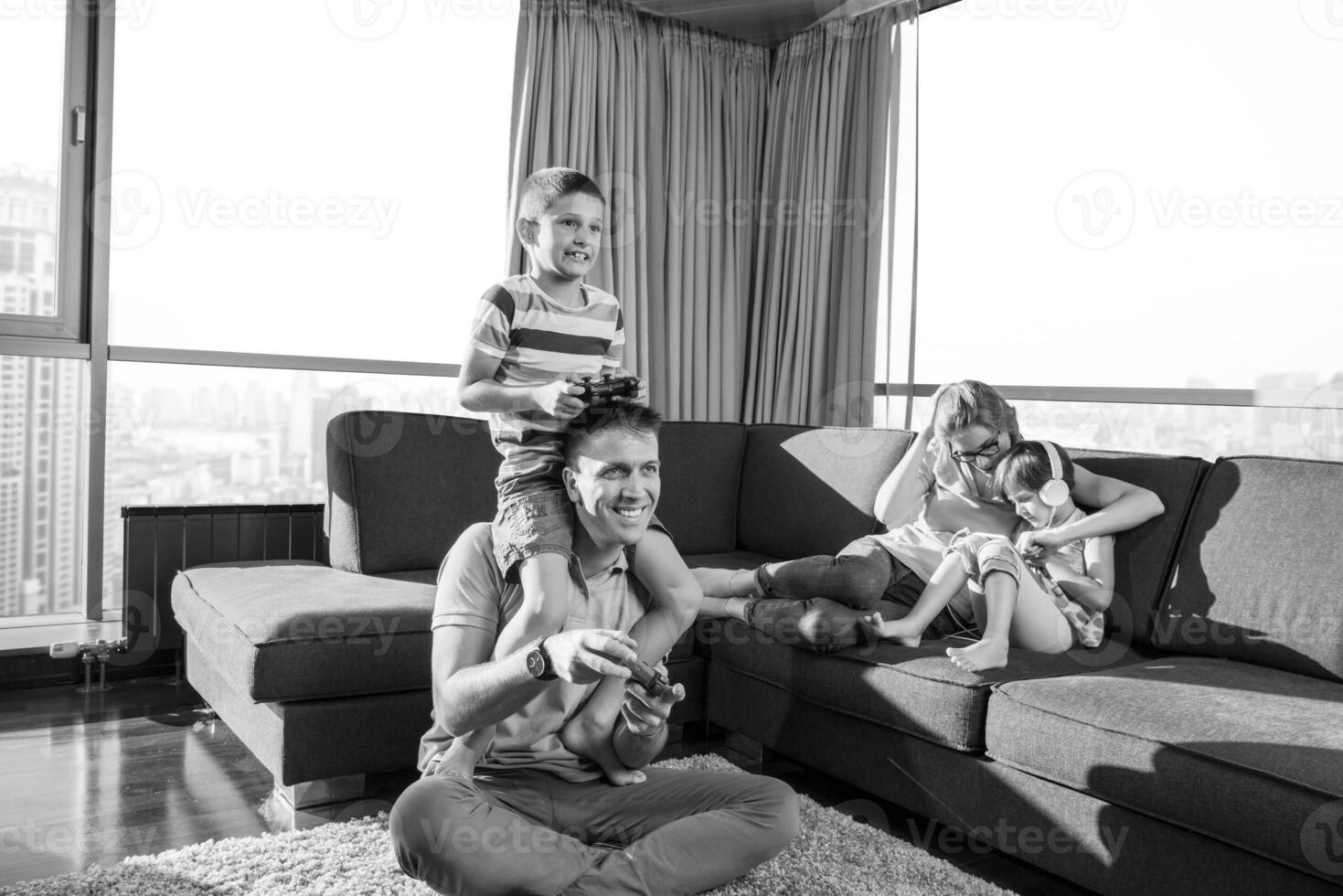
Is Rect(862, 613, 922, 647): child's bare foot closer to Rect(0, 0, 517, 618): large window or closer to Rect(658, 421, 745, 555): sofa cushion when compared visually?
Rect(658, 421, 745, 555): sofa cushion

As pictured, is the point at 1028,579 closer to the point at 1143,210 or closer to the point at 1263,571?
the point at 1263,571

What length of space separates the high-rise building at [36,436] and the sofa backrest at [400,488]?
3.24ft

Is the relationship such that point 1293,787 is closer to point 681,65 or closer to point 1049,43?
point 1049,43

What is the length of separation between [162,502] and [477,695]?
2429mm

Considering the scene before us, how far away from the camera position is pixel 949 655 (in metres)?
2.20

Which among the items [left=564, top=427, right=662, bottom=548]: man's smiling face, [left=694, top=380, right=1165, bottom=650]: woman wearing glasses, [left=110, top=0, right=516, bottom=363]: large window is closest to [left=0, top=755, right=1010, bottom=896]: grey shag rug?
[left=694, top=380, right=1165, bottom=650]: woman wearing glasses

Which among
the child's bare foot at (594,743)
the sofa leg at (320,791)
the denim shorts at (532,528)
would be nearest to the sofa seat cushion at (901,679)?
the child's bare foot at (594,743)

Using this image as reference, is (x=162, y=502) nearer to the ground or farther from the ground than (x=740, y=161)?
nearer to the ground

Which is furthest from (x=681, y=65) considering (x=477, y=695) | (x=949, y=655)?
(x=477, y=695)

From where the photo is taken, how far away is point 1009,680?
209 cm

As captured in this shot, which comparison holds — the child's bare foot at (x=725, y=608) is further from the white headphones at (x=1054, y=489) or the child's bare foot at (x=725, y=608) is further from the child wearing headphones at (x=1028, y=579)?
the white headphones at (x=1054, y=489)

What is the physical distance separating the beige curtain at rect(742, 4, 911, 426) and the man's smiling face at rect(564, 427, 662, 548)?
2519 millimetres

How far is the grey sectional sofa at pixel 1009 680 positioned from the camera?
1702 mm

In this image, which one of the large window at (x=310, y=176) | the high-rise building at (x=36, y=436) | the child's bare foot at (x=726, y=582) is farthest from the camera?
the large window at (x=310, y=176)
